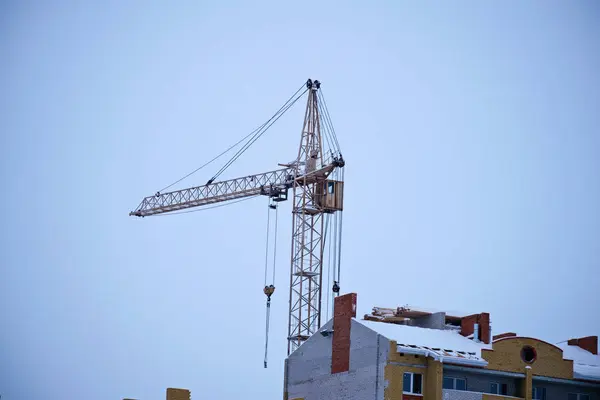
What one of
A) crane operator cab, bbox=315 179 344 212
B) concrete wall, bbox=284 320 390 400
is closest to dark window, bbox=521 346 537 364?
concrete wall, bbox=284 320 390 400

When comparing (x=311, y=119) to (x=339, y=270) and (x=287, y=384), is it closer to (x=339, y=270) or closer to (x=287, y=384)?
(x=339, y=270)

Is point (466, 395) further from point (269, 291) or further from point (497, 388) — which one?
point (269, 291)

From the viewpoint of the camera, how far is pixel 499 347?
232ft

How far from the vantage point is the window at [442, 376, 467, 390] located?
69794 mm

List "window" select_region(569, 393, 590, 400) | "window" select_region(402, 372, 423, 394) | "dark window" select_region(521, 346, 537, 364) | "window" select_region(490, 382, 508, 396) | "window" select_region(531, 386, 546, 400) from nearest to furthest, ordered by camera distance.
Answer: "window" select_region(402, 372, 423, 394)
"window" select_region(490, 382, 508, 396)
"dark window" select_region(521, 346, 537, 364)
"window" select_region(531, 386, 546, 400)
"window" select_region(569, 393, 590, 400)

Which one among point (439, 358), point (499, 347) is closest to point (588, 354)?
point (499, 347)

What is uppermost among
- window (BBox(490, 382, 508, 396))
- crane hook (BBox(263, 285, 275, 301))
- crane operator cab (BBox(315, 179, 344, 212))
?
crane operator cab (BBox(315, 179, 344, 212))

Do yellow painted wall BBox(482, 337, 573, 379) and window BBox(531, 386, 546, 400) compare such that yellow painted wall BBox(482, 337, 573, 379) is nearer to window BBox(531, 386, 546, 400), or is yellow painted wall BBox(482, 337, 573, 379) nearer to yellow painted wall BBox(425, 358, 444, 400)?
window BBox(531, 386, 546, 400)

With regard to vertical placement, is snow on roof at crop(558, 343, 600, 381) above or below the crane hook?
below

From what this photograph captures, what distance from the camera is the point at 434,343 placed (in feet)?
233

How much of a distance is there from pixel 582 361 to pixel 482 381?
32.4 ft

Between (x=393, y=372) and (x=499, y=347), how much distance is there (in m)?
7.61

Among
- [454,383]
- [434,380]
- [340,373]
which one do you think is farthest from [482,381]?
[340,373]

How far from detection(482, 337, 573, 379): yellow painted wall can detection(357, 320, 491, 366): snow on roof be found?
1.18m
